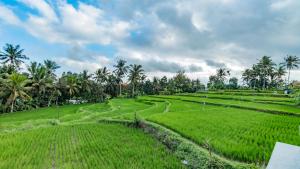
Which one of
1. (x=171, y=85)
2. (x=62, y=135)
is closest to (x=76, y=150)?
(x=62, y=135)

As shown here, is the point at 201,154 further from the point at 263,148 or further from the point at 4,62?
the point at 4,62

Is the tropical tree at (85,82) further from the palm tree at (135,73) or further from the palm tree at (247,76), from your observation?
the palm tree at (247,76)

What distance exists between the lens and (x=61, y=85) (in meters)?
38.6

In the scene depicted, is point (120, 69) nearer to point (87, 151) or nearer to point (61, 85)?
point (61, 85)

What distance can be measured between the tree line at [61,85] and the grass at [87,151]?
16.4 m

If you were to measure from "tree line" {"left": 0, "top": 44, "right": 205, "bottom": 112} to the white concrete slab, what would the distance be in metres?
28.2

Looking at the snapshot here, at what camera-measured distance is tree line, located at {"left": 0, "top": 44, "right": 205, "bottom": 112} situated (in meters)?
27.0

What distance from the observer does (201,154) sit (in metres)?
7.77

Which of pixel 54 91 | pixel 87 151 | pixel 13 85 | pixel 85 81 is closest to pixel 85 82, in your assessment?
pixel 85 81

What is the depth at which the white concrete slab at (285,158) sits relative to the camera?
10.4ft

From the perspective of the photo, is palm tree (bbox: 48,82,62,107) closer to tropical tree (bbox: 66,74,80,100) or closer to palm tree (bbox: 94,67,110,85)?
tropical tree (bbox: 66,74,80,100)

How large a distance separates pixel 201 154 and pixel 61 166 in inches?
206

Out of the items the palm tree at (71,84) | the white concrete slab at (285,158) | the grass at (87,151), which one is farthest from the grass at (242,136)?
the palm tree at (71,84)

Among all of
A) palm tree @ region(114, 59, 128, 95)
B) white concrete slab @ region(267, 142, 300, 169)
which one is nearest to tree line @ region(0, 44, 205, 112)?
palm tree @ region(114, 59, 128, 95)
